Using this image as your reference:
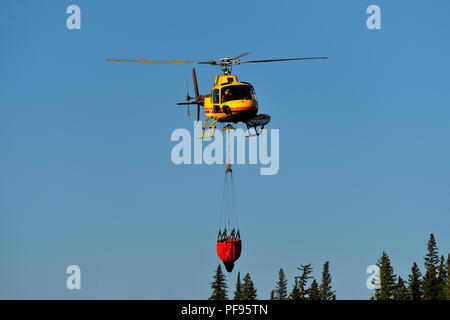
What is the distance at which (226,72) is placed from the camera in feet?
267

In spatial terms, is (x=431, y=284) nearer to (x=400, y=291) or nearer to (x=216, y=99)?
(x=400, y=291)

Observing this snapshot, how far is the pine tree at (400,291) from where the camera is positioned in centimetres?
12812

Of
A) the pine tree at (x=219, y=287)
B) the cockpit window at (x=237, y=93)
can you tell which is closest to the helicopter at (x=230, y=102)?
the cockpit window at (x=237, y=93)

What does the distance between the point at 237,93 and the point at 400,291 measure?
62324 millimetres

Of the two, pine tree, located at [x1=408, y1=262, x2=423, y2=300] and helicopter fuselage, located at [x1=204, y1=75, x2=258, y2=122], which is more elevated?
helicopter fuselage, located at [x1=204, y1=75, x2=258, y2=122]

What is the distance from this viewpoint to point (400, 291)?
12850cm

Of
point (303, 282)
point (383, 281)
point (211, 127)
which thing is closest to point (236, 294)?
point (303, 282)

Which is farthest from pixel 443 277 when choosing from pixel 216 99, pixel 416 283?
pixel 216 99

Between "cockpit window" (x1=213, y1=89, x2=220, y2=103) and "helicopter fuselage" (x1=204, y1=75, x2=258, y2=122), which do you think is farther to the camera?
"cockpit window" (x1=213, y1=89, x2=220, y2=103)

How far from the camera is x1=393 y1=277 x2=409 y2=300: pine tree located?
5044 inches

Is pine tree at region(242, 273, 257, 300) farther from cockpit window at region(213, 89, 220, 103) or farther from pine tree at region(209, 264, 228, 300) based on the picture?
cockpit window at region(213, 89, 220, 103)

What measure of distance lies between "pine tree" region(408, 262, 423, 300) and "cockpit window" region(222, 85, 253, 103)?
6101 cm

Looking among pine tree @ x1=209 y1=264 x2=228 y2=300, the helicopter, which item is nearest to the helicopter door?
the helicopter
